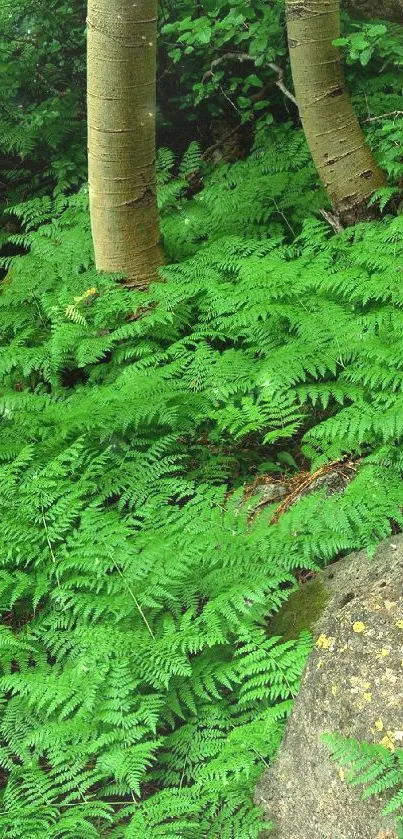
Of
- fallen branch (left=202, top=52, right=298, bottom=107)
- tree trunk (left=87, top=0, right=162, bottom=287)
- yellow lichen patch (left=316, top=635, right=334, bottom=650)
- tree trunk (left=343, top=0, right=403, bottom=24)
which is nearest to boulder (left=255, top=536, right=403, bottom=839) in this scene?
yellow lichen patch (left=316, top=635, right=334, bottom=650)

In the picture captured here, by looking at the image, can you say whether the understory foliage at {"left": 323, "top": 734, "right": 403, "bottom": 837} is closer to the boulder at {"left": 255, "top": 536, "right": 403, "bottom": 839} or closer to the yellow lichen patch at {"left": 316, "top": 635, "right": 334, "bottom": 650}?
the boulder at {"left": 255, "top": 536, "right": 403, "bottom": 839}

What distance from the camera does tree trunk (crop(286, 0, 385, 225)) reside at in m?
4.76

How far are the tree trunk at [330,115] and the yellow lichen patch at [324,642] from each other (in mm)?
3203

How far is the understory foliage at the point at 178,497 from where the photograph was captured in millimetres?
2672

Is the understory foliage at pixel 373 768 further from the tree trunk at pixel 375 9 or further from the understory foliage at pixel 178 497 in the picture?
the tree trunk at pixel 375 9

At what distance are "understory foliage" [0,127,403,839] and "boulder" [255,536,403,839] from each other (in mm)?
87

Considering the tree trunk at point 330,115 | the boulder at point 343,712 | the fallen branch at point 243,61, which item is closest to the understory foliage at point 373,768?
the boulder at point 343,712

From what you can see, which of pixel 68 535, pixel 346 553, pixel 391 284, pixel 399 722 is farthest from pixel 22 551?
pixel 391 284

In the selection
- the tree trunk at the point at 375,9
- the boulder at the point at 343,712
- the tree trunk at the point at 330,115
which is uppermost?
the tree trunk at the point at 375,9

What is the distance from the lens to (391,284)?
404 centimetres

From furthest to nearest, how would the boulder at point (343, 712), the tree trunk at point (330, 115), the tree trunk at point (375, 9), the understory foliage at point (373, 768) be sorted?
1. the tree trunk at point (375, 9)
2. the tree trunk at point (330, 115)
3. the boulder at point (343, 712)
4. the understory foliage at point (373, 768)

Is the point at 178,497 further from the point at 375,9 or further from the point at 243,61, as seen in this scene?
the point at 375,9

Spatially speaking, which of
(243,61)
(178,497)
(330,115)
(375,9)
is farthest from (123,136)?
(375,9)

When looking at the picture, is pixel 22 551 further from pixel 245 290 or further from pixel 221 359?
pixel 245 290
